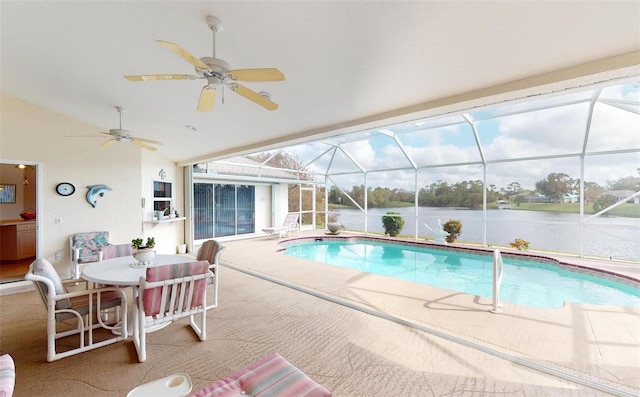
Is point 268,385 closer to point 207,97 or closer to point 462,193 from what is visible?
point 207,97

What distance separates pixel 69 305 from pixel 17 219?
20.9 ft

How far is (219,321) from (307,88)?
10.5 feet

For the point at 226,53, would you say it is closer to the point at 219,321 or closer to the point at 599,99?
the point at 219,321

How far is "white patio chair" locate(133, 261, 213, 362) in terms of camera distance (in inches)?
103

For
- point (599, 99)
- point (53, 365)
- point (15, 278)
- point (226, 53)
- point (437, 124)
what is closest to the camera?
point (53, 365)

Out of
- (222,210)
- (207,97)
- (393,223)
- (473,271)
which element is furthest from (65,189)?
(393,223)

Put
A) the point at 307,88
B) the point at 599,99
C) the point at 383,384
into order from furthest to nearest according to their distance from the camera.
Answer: the point at 599,99 → the point at 307,88 → the point at 383,384

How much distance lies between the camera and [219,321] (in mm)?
3512

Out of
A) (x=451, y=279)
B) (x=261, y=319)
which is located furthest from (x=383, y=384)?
(x=451, y=279)

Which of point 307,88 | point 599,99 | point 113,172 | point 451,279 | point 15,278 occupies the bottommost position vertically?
point 451,279

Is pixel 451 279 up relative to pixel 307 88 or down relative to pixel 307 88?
down

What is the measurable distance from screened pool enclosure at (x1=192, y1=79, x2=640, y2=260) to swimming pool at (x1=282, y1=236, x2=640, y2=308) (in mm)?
979

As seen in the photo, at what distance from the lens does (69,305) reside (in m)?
2.80

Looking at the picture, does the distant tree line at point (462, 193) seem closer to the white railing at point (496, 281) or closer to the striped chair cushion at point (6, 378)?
the white railing at point (496, 281)
